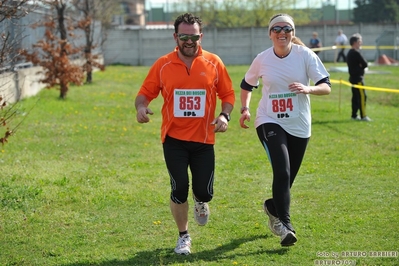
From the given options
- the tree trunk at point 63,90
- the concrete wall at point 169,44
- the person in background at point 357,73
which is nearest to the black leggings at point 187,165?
the person in background at point 357,73

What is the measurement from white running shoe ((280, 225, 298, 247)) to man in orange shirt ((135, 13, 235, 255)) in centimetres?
76

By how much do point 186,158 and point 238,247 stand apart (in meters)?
0.97

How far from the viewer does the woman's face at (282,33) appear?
6.62m

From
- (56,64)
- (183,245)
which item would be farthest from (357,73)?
(183,245)

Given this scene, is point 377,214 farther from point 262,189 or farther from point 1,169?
point 1,169

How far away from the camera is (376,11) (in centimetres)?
6019

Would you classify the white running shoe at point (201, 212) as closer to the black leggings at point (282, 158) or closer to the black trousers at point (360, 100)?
the black leggings at point (282, 158)

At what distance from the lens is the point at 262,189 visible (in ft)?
30.5

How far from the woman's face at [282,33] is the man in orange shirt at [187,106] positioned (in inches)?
23.2

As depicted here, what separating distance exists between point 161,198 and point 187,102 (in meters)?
2.70

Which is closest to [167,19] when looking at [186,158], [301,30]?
[301,30]

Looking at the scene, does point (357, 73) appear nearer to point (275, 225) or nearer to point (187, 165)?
point (275, 225)

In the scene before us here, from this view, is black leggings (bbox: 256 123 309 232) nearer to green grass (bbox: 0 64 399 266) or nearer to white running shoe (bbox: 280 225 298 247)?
white running shoe (bbox: 280 225 298 247)

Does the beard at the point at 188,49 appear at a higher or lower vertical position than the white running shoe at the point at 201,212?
higher
